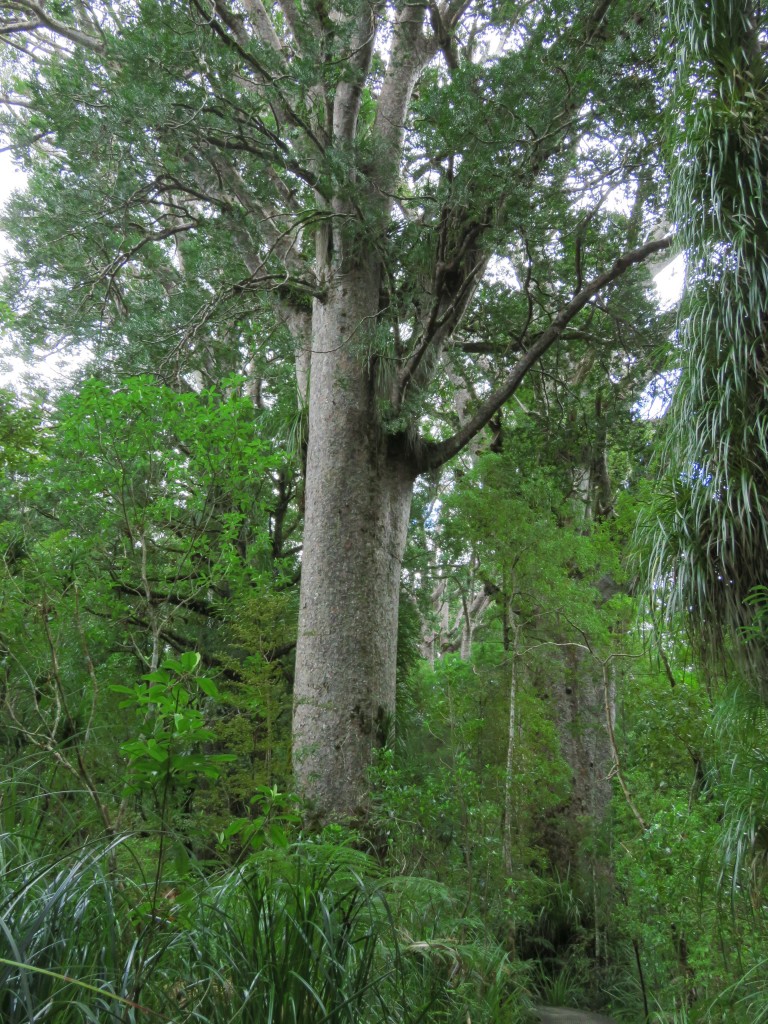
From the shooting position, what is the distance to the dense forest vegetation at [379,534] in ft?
7.85

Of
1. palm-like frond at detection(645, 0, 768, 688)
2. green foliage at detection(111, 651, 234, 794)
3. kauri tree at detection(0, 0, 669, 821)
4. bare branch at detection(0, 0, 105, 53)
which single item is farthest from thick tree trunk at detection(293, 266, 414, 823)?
bare branch at detection(0, 0, 105, 53)

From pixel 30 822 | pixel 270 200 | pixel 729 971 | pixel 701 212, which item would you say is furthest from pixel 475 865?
pixel 270 200

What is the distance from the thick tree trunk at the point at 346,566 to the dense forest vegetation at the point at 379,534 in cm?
3

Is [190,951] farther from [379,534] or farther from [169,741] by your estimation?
[379,534]

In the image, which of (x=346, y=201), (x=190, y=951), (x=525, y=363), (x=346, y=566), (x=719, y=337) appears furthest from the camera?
(x=346, y=201)

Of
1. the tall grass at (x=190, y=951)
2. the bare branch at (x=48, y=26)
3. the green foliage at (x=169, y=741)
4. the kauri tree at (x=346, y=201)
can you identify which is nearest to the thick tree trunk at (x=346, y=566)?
the kauri tree at (x=346, y=201)

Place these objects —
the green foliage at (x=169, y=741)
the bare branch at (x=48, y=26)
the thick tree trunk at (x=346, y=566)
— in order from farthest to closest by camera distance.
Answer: the bare branch at (x=48, y=26) → the thick tree trunk at (x=346, y=566) → the green foliage at (x=169, y=741)

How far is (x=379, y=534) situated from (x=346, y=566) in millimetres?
385

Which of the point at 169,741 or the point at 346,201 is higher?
the point at 346,201

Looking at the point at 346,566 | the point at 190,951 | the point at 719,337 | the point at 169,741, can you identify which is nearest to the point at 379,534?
the point at 346,566

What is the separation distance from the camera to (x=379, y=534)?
18.2ft

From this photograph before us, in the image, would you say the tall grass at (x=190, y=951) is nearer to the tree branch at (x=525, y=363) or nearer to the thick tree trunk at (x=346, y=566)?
the thick tree trunk at (x=346, y=566)

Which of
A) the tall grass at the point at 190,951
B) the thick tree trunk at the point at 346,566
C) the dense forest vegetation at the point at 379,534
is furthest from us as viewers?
the thick tree trunk at the point at 346,566

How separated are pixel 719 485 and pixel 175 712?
2.81 meters
